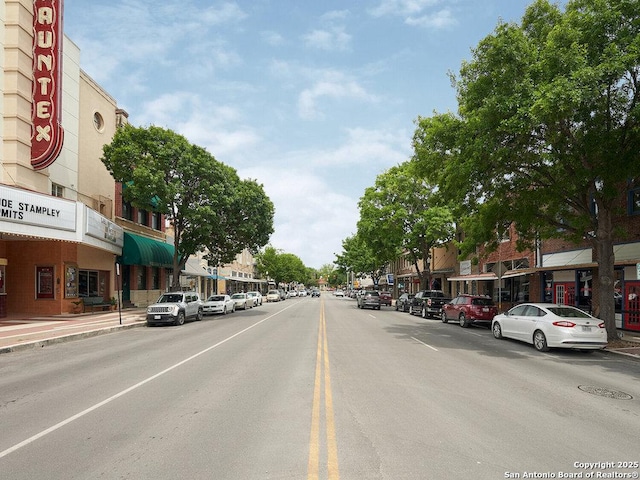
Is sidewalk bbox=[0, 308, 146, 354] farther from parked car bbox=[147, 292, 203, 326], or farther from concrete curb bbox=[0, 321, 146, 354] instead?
parked car bbox=[147, 292, 203, 326]

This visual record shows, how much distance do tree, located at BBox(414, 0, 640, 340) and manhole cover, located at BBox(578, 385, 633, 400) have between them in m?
7.04

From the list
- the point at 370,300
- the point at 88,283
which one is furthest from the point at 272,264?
the point at 88,283

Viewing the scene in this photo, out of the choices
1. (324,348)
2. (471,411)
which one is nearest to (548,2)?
(324,348)

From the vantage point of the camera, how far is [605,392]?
855 cm

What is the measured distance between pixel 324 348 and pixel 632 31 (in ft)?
41.9

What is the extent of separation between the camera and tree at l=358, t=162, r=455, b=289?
36000 mm

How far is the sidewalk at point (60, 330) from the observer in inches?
578

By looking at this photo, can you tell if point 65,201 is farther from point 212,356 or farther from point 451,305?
point 451,305

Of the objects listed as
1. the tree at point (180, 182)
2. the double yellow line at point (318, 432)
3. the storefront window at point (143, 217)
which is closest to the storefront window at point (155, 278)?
the storefront window at point (143, 217)

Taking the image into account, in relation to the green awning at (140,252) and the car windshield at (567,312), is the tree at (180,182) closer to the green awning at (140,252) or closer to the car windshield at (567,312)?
the green awning at (140,252)

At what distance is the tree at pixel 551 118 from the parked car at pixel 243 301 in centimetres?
2274

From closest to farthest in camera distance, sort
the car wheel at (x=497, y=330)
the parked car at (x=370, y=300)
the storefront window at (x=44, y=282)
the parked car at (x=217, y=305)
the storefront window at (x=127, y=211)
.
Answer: the car wheel at (x=497, y=330) < the storefront window at (x=44, y=282) < the parked car at (x=217, y=305) < the storefront window at (x=127, y=211) < the parked car at (x=370, y=300)

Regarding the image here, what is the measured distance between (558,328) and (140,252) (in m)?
25.4

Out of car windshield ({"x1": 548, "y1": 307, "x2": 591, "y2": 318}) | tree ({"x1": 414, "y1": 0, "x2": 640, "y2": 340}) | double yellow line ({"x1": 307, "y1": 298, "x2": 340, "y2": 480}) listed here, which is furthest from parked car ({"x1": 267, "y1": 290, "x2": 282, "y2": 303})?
double yellow line ({"x1": 307, "y1": 298, "x2": 340, "y2": 480})
